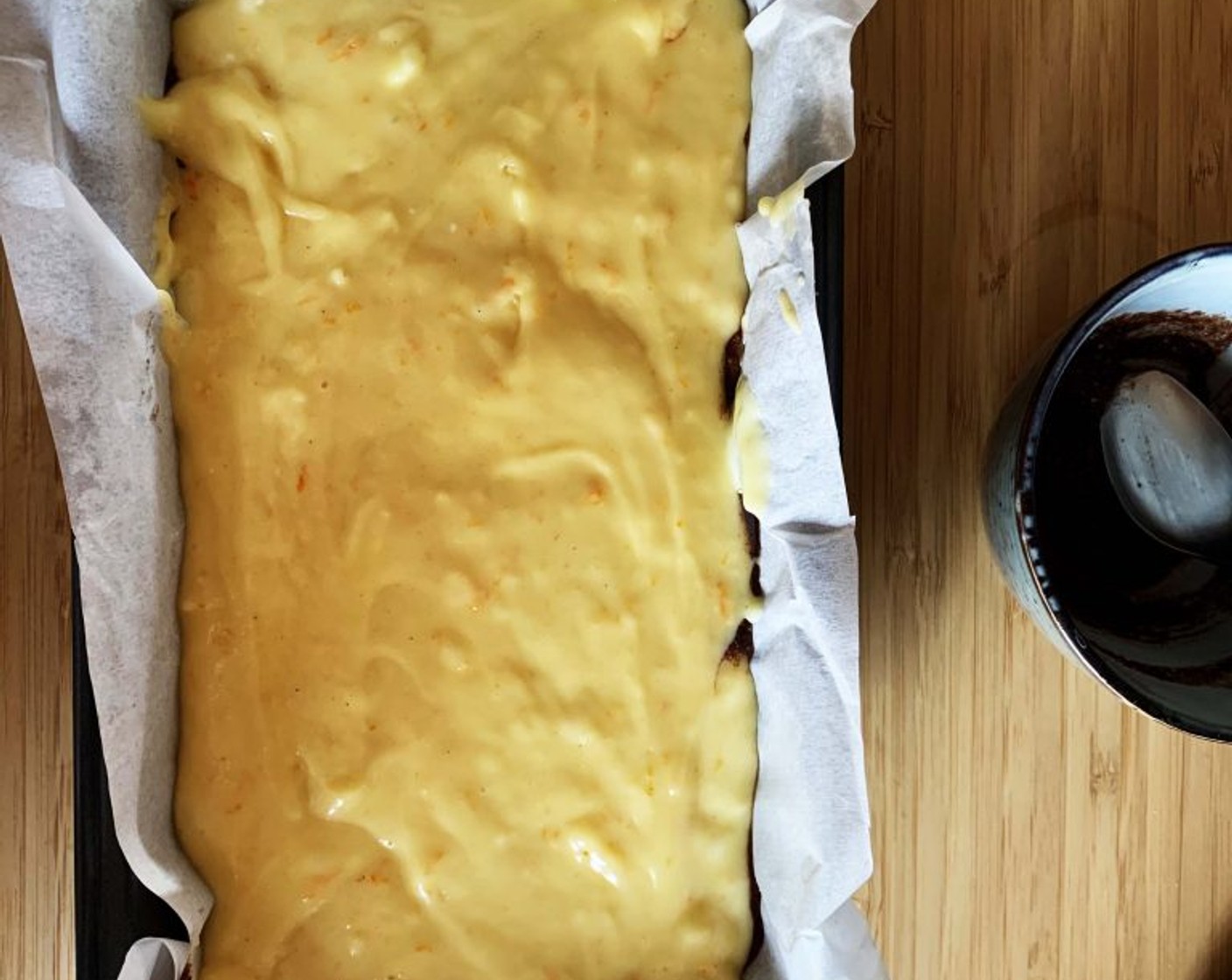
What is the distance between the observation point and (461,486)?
748 mm

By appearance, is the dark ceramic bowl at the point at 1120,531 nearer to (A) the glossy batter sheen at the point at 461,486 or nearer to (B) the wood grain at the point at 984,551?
(B) the wood grain at the point at 984,551

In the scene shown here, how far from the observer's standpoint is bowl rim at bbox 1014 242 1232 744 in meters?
0.67

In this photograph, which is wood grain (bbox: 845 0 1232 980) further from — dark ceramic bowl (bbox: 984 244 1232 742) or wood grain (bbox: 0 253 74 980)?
wood grain (bbox: 0 253 74 980)

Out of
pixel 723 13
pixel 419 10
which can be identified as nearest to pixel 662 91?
pixel 723 13

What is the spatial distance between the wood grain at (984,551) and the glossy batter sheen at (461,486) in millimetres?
134

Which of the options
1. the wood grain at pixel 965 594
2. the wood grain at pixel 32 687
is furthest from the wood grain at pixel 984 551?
the wood grain at pixel 32 687

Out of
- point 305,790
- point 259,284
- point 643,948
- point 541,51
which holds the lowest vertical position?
point 643,948

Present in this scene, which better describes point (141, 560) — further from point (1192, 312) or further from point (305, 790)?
point (1192, 312)

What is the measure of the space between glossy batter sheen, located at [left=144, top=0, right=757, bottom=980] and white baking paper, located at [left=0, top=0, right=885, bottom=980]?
24 mm

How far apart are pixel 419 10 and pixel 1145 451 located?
0.58m

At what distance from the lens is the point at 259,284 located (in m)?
0.76

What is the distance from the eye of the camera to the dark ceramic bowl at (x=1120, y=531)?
2.29 ft

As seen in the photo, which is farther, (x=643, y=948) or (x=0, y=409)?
(x=0, y=409)

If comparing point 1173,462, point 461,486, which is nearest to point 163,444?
point 461,486
